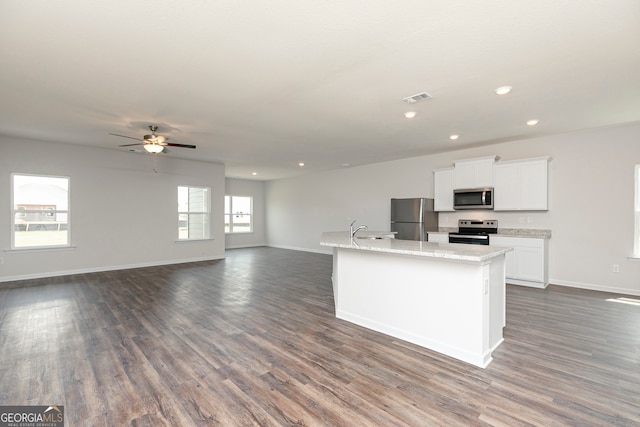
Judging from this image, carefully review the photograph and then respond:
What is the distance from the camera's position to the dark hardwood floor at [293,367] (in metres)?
1.92

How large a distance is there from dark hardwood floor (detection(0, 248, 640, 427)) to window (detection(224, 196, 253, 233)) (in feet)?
21.7

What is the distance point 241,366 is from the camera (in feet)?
8.18

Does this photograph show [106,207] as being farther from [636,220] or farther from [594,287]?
[636,220]

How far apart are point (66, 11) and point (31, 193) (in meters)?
5.47

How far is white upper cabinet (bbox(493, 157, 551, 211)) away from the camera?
16.8 ft

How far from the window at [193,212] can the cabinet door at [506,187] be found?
6.97 metres

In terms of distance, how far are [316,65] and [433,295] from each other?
2.45 metres

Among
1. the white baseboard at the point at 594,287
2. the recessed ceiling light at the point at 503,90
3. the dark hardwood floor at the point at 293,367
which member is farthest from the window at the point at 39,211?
the white baseboard at the point at 594,287

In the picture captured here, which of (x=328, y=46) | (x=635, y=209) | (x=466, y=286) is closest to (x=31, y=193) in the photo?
(x=328, y=46)

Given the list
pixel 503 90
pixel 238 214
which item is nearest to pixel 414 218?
pixel 503 90

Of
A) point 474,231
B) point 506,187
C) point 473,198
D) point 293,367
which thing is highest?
point 506,187

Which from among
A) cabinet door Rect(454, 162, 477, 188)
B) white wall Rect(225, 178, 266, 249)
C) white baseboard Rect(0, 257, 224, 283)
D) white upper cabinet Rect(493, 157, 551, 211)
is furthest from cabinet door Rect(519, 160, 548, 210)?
white wall Rect(225, 178, 266, 249)

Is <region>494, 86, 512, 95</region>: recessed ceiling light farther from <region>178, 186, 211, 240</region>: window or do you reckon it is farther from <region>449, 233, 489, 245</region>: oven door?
<region>178, 186, 211, 240</region>: window

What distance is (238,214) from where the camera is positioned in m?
11.1
